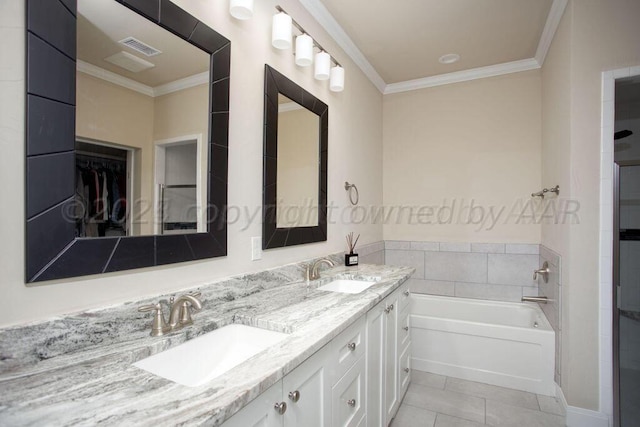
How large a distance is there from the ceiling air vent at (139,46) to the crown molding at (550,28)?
263 cm

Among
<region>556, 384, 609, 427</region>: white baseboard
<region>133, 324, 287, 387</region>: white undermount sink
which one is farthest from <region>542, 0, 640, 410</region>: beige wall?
<region>133, 324, 287, 387</region>: white undermount sink

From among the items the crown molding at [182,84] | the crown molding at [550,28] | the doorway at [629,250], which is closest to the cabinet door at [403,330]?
the doorway at [629,250]

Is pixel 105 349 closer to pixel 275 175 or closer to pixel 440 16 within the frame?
pixel 275 175

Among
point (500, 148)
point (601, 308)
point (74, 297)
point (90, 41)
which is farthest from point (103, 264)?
point (500, 148)

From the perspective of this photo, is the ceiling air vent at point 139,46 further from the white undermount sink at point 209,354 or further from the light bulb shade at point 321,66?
the light bulb shade at point 321,66

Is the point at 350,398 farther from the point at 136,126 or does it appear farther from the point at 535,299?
the point at 535,299

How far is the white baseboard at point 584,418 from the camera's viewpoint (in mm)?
1972

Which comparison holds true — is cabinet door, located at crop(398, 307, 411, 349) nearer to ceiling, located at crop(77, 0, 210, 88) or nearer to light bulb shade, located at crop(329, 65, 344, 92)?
light bulb shade, located at crop(329, 65, 344, 92)

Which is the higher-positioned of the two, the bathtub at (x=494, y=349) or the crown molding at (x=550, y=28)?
the crown molding at (x=550, y=28)

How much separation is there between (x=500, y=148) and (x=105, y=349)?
3584mm

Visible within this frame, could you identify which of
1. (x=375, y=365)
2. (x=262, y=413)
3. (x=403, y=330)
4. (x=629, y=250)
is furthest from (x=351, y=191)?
(x=629, y=250)

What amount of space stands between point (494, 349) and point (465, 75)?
271 cm

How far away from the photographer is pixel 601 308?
198cm

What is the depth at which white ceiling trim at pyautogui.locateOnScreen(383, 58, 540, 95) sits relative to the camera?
3141 millimetres
